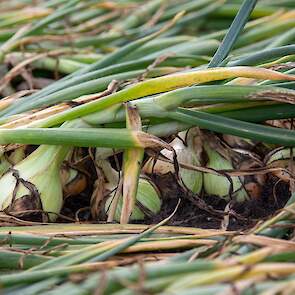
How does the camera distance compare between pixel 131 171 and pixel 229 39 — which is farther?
pixel 229 39

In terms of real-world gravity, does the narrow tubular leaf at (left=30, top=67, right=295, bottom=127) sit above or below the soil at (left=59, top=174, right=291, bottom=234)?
above

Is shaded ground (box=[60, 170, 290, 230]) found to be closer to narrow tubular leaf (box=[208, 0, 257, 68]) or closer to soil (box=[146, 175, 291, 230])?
soil (box=[146, 175, 291, 230])

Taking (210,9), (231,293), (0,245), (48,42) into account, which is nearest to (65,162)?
(0,245)

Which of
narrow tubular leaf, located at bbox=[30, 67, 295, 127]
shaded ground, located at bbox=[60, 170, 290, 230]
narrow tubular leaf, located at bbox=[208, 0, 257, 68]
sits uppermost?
narrow tubular leaf, located at bbox=[208, 0, 257, 68]

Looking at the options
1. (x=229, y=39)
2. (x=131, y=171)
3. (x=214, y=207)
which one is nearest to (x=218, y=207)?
(x=214, y=207)

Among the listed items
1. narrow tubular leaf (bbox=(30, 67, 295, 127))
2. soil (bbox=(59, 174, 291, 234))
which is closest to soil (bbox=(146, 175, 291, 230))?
soil (bbox=(59, 174, 291, 234))

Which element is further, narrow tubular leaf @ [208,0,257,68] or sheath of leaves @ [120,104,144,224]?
narrow tubular leaf @ [208,0,257,68]

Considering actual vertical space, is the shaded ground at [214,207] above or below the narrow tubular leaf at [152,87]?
below

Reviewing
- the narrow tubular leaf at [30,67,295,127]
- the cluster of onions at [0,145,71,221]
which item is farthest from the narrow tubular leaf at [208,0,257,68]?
the cluster of onions at [0,145,71,221]

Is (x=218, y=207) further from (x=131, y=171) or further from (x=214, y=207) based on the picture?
(x=131, y=171)

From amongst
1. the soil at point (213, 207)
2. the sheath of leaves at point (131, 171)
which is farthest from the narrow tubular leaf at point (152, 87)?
the soil at point (213, 207)

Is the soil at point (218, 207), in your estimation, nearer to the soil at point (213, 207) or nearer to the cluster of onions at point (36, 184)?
the soil at point (213, 207)
